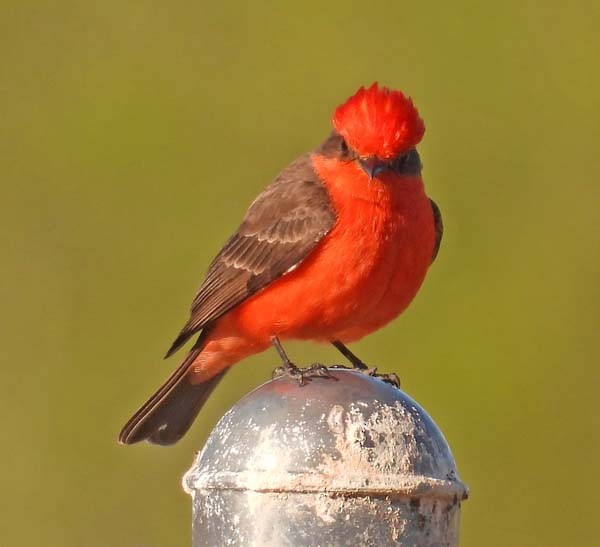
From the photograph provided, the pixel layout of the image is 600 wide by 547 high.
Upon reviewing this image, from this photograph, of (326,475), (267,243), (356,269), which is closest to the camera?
(326,475)

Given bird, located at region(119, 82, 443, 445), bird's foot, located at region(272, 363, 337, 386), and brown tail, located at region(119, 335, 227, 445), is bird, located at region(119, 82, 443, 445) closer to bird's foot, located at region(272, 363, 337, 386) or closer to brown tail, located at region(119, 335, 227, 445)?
brown tail, located at region(119, 335, 227, 445)

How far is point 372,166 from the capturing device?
514cm

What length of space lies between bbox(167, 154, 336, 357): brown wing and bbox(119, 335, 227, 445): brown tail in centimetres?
21

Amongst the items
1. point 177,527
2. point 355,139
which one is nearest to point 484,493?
point 177,527

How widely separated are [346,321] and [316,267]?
23 centimetres

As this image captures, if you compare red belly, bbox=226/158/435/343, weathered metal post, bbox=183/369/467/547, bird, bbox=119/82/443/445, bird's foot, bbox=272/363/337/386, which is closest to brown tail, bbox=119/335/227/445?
bird, bbox=119/82/443/445

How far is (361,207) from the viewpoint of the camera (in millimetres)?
5090

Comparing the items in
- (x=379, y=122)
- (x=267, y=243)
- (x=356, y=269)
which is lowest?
(x=356, y=269)

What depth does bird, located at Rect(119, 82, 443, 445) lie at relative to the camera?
5.02 metres

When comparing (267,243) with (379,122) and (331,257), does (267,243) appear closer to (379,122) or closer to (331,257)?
(331,257)

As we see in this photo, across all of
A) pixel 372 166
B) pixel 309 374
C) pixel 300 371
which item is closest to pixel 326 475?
pixel 309 374

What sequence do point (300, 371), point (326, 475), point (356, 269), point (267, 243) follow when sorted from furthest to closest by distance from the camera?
point (267, 243) < point (356, 269) < point (300, 371) < point (326, 475)

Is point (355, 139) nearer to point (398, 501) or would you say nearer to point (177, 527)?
point (398, 501)

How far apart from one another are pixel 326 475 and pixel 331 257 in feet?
6.66
